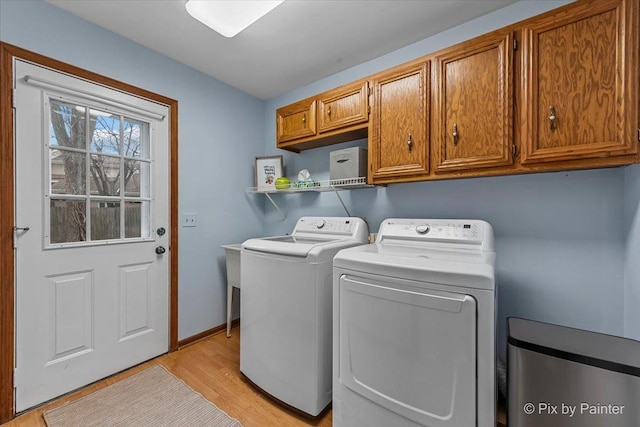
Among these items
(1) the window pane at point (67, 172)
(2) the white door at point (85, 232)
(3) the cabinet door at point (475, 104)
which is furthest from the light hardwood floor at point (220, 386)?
(3) the cabinet door at point (475, 104)

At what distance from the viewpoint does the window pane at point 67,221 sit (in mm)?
1667

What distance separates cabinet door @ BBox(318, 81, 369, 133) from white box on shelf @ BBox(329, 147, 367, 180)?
206 millimetres

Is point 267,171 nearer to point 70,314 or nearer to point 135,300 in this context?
point 135,300

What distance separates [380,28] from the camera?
Answer: 6.02 feet

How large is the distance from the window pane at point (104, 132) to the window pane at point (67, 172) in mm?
127

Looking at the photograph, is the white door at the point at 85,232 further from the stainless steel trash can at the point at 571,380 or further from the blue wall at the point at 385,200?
the stainless steel trash can at the point at 571,380

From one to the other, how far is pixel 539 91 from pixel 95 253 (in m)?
2.82

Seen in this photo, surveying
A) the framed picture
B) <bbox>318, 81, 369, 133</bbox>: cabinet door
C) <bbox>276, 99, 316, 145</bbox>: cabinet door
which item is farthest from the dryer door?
the framed picture

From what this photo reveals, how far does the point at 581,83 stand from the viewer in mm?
1214

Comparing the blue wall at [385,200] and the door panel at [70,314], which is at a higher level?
the blue wall at [385,200]

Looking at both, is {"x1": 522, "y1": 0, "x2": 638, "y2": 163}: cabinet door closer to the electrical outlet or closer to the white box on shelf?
the white box on shelf

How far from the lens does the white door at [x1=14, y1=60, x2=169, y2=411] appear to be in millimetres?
1562

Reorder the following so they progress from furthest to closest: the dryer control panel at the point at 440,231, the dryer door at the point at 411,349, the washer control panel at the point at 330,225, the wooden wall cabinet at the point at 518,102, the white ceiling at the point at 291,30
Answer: the washer control panel at the point at 330,225
the white ceiling at the point at 291,30
the dryer control panel at the point at 440,231
the wooden wall cabinet at the point at 518,102
the dryer door at the point at 411,349

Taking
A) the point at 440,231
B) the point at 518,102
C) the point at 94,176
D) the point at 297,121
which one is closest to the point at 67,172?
the point at 94,176
